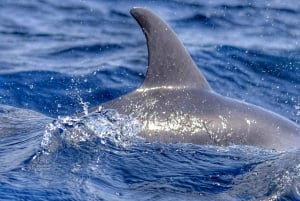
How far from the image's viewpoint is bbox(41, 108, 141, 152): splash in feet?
22.9

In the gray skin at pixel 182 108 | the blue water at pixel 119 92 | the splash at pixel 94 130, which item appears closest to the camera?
the blue water at pixel 119 92

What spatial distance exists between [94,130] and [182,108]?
0.97 metres

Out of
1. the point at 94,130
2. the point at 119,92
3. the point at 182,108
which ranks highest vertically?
the point at 182,108

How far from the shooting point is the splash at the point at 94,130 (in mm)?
6973

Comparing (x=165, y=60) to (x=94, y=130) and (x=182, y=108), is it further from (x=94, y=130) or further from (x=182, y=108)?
(x=94, y=130)

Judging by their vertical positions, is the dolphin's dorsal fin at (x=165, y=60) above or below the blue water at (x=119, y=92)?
above

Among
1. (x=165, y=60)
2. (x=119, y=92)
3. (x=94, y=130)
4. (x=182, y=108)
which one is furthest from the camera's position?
(x=119, y=92)

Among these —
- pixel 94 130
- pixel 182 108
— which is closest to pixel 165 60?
pixel 182 108

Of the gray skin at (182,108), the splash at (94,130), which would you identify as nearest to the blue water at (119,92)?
the splash at (94,130)

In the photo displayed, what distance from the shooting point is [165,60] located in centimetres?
761

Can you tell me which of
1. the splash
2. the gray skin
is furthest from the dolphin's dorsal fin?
the splash

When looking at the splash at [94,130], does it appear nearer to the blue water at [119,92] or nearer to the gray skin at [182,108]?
the blue water at [119,92]

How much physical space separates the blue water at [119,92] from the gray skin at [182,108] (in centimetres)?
17

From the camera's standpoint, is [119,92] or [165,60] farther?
[119,92]
